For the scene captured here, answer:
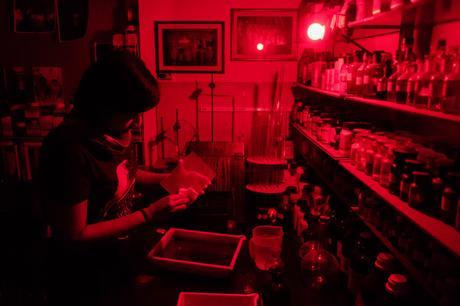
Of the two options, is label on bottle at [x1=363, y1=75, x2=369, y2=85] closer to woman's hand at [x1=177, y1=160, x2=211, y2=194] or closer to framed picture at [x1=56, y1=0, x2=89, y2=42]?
woman's hand at [x1=177, y1=160, x2=211, y2=194]

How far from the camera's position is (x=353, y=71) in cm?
202

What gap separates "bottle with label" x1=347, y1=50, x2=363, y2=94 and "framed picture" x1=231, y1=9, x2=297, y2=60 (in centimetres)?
177

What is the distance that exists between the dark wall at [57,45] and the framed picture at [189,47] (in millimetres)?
698

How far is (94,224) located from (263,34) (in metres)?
2.78

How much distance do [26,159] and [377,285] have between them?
155 inches

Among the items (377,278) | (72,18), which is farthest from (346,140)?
(72,18)

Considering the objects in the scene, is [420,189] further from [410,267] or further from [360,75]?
[360,75]

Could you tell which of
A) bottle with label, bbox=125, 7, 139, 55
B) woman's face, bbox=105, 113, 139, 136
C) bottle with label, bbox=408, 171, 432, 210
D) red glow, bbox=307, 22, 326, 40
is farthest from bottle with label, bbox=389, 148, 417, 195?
bottle with label, bbox=125, 7, 139, 55

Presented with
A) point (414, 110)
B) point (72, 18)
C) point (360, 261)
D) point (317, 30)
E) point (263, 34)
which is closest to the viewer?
point (414, 110)

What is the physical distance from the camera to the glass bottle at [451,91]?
122cm

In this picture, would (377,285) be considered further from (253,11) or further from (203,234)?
(253,11)

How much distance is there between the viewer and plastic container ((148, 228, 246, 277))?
5.44 ft

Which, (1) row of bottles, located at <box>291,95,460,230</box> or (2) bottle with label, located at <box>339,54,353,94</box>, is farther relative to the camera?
(2) bottle with label, located at <box>339,54,353,94</box>

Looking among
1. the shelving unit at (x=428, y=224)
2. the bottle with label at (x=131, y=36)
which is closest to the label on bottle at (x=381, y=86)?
the shelving unit at (x=428, y=224)
